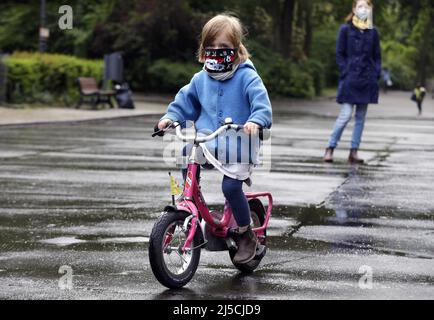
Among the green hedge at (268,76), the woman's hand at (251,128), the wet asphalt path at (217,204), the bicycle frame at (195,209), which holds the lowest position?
the green hedge at (268,76)

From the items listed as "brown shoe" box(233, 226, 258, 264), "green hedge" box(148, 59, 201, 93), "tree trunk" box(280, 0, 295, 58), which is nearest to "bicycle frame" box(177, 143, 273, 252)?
"brown shoe" box(233, 226, 258, 264)

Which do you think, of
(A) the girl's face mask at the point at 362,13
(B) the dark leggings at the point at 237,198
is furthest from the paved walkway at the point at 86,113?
(B) the dark leggings at the point at 237,198

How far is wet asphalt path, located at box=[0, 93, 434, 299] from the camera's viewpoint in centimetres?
627

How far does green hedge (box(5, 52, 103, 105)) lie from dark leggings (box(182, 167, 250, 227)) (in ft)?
75.1

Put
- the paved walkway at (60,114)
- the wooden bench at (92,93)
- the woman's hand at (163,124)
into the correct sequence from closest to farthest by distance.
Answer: the woman's hand at (163,124), the paved walkway at (60,114), the wooden bench at (92,93)

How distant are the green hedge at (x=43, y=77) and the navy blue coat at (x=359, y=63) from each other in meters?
15.9

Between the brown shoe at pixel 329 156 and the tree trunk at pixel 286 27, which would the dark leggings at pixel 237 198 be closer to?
the brown shoe at pixel 329 156

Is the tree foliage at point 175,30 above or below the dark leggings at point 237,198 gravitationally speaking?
below

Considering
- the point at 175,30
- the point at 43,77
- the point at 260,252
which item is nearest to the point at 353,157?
the point at 260,252

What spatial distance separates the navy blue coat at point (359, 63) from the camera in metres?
14.5

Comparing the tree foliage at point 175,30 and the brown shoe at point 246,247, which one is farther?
the tree foliage at point 175,30

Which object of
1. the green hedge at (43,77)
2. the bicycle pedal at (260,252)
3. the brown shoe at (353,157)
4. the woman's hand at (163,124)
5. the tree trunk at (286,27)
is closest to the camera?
the woman's hand at (163,124)

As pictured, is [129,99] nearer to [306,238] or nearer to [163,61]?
[163,61]
